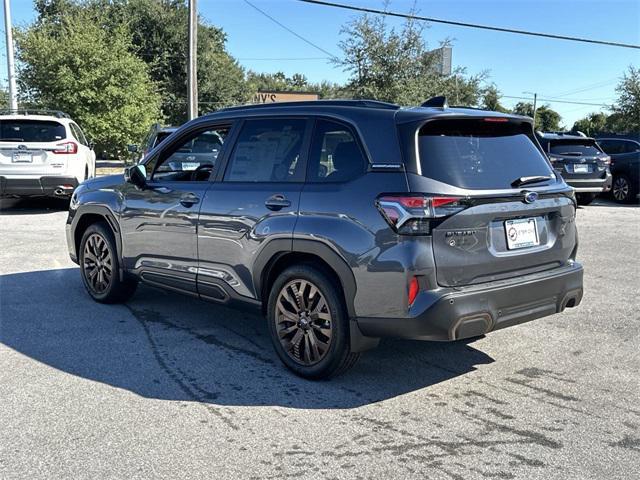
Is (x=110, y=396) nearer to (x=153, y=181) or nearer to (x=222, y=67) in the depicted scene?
(x=153, y=181)

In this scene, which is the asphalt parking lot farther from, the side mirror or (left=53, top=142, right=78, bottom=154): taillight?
(left=53, top=142, right=78, bottom=154): taillight

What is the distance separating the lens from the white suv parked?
1157 centimetres

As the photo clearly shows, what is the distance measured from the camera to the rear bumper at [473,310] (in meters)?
3.61

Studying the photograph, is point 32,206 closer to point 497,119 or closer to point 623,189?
point 497,119

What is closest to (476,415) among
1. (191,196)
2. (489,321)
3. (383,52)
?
(489,321)

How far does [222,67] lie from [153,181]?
35.9 m

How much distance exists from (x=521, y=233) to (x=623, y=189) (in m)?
13.9

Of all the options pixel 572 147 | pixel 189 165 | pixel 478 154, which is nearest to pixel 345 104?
Answer: pixel 478 154

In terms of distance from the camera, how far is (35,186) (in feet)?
38.2

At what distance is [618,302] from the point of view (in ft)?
20.7

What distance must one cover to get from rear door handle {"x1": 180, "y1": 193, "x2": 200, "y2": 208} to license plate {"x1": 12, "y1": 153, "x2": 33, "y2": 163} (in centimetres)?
801

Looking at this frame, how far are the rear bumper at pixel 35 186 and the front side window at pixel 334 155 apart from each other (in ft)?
29.3

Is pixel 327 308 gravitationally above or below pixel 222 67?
below

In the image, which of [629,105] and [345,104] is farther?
[629,105]
